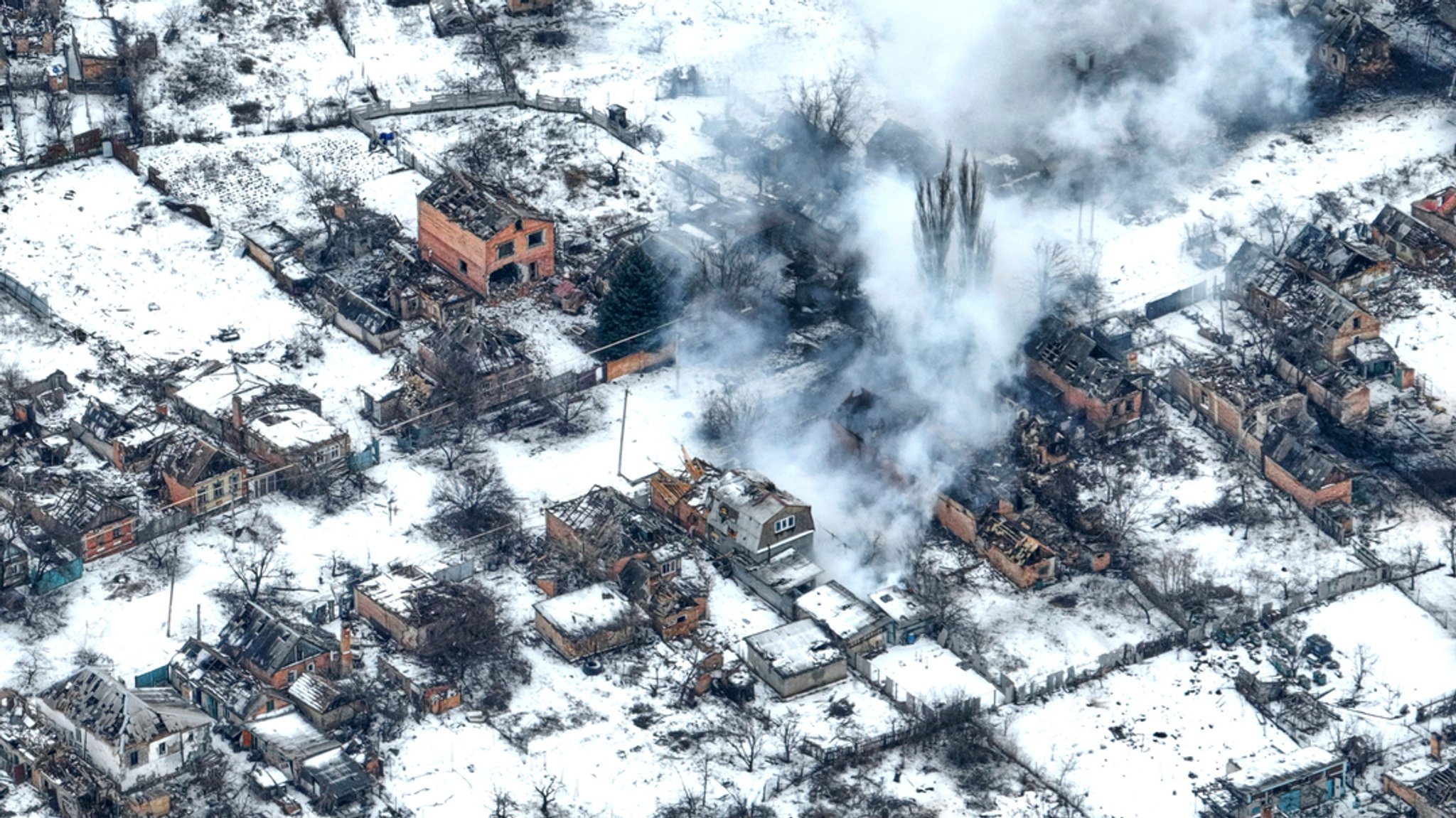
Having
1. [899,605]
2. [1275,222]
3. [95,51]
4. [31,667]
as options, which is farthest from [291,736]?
[1275,222]

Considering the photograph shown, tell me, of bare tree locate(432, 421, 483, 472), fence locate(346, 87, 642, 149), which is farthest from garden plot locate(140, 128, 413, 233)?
bare tree locate(432, 421, 483, 472)

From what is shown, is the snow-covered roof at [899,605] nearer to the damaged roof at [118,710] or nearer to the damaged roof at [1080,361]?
the damaged roof at [1080,361]

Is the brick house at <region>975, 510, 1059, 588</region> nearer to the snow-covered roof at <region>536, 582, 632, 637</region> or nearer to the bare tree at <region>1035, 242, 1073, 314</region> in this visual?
the snow-covered roof at <region>536, 582, 632, 637</region>

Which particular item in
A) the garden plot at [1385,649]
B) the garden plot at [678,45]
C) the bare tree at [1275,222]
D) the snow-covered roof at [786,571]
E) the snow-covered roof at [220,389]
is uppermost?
the garden plot at [678,45]

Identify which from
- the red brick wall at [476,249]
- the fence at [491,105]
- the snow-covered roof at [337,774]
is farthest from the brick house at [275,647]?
the fence at [491,105]

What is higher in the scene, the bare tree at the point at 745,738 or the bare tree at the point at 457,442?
the bare tree at the point at 457,442

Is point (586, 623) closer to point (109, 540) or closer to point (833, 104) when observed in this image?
point (109, 540)
